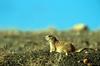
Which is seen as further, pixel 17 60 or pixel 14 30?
pixel 14 30

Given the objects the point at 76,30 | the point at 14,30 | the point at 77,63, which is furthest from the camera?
the point at 76,30

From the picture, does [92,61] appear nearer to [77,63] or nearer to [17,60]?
[77,63]

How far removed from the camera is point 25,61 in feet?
35.1

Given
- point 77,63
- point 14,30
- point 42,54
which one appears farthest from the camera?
point 14,30

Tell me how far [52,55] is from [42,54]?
1.15 ft

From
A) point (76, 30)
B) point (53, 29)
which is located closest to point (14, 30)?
point (53, 29)

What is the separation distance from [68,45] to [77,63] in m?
0.87

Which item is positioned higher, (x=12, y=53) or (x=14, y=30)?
(x=14, y=30)

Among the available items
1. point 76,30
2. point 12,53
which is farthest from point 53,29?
point 12,53

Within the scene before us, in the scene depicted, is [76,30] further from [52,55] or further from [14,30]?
[52,55]

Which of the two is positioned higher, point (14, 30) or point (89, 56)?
point (14, 30)

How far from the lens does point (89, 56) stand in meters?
10.7

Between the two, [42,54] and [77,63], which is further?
[42,54]

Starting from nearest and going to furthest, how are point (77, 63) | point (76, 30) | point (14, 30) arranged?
point (77, 63), point (14, 30), point (76, 30)
